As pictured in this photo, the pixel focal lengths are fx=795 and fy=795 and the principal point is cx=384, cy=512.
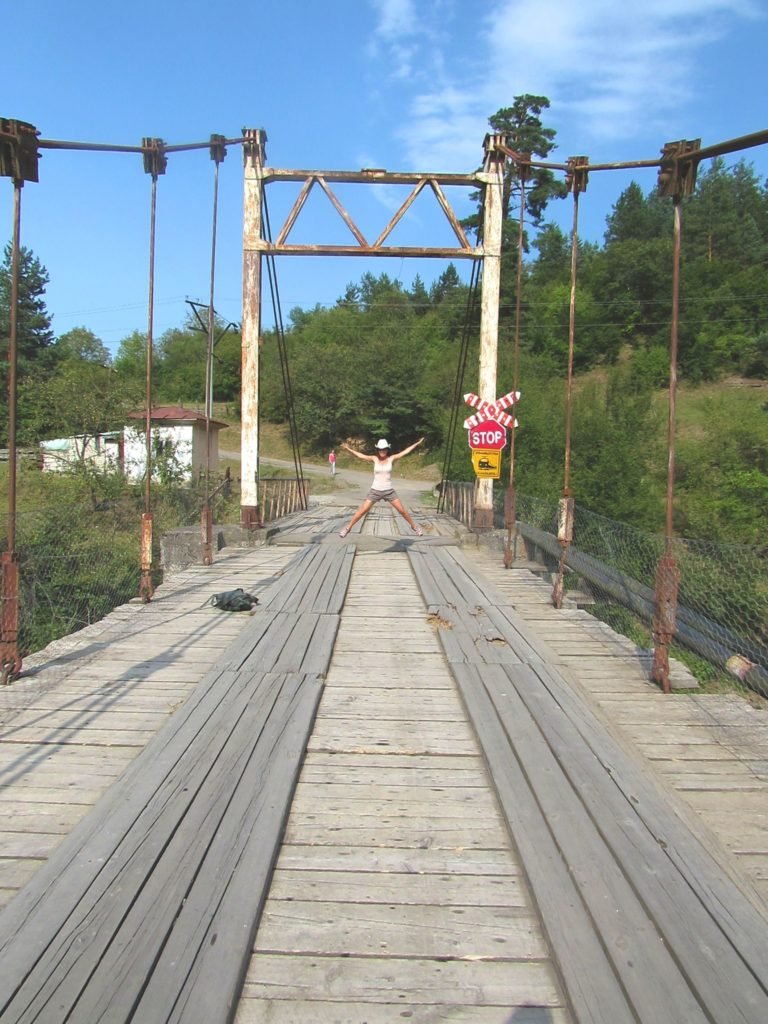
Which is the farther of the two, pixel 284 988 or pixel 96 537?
pixel 96 537

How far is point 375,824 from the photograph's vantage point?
269 centimetres

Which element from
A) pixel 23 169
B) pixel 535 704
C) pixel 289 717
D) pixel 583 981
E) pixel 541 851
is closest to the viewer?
pixel 583 981

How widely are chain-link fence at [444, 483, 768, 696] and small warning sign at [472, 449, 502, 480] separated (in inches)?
37.6

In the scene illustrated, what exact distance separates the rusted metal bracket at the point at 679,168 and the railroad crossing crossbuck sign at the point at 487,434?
15.4 feet

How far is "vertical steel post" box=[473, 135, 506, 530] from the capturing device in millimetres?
10383

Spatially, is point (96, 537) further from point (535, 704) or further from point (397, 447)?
point (397, 447)

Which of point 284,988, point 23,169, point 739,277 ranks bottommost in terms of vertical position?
point 284,988

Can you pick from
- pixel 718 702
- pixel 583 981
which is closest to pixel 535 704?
pixel 718 702

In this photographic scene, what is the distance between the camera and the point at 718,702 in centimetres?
397

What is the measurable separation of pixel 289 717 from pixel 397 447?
48498mm

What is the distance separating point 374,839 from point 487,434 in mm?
7215

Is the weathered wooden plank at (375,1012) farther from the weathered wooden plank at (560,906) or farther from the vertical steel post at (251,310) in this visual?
the vertical steel post at (251,310)

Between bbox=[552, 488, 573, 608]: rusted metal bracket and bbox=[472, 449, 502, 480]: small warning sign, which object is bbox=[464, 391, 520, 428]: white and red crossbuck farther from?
bbox=[552, 488, 573, 608]: rusted metal bracket

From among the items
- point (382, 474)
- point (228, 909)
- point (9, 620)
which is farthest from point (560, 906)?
point (382, 474)
